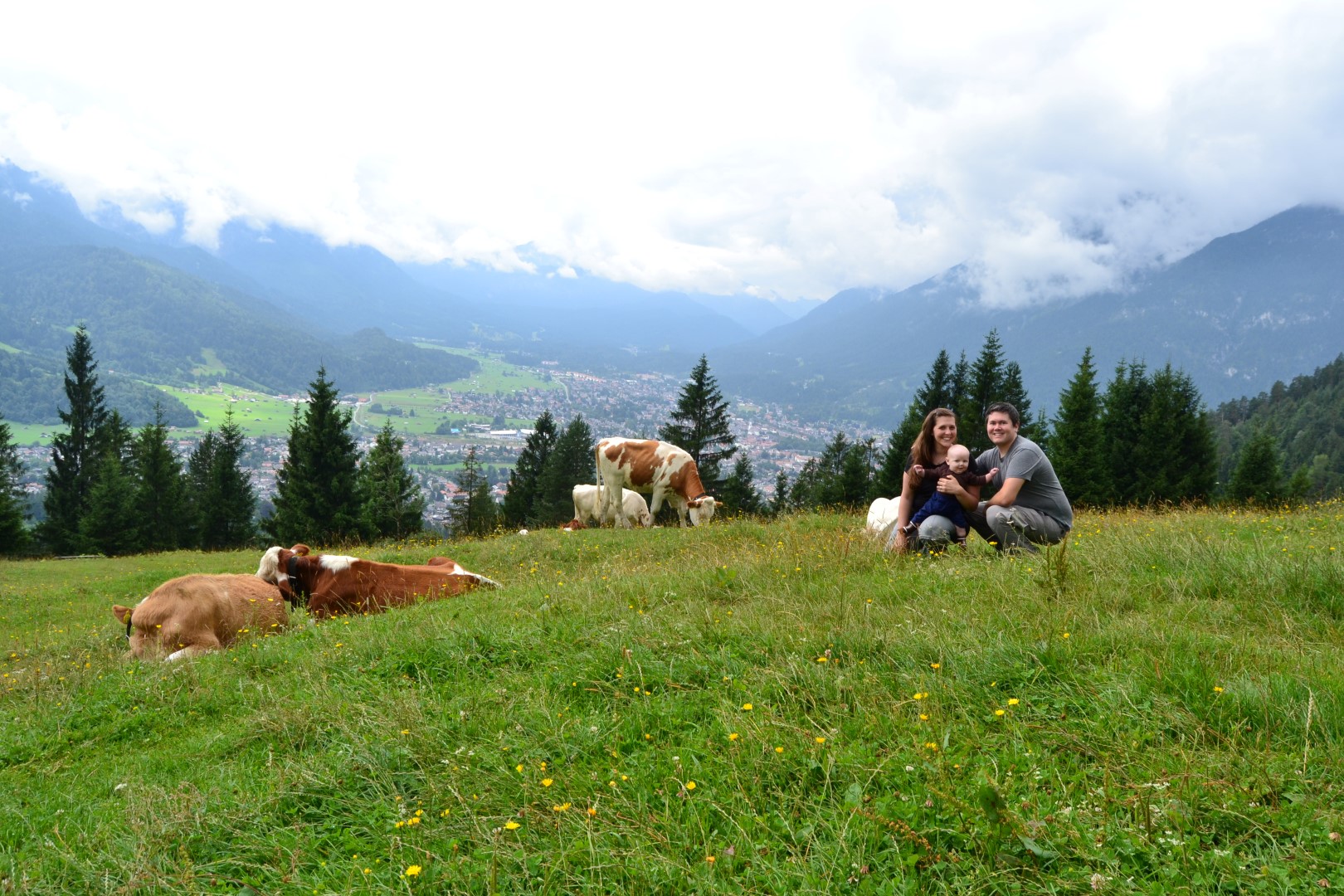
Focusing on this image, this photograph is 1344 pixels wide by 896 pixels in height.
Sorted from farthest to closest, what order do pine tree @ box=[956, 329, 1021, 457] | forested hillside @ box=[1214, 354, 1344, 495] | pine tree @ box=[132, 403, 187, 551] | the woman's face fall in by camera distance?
forested hillside @ box=[1214, 354, 1344, 495]
pine tree @ box=[132, 403, 187, 551]
pine tree @ box=[956, 329, 1021, 457]
the woman's face

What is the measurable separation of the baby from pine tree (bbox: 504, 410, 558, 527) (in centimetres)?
4593

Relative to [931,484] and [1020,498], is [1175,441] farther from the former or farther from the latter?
[931,484]

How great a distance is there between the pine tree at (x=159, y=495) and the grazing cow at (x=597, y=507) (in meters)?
37.3

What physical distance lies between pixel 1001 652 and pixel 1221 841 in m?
1.52

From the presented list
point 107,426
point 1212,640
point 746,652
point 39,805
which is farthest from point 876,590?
point 107,426

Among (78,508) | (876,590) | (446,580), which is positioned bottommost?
(78,508)

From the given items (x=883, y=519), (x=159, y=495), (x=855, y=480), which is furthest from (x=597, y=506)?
(x=159, y=495)

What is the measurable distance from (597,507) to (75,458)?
1960 inches

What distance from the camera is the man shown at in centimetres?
705

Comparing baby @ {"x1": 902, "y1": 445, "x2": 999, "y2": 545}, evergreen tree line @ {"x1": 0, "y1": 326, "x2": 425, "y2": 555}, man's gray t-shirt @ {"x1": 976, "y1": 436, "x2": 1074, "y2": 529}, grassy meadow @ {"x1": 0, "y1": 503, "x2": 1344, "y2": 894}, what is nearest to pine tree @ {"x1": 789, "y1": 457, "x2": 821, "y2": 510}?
evergreen tree line @ {"x1": 0, "y1": 326, "x2": 425, "y2": 555}

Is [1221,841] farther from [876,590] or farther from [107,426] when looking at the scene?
[107,426]

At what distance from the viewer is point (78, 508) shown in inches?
1767

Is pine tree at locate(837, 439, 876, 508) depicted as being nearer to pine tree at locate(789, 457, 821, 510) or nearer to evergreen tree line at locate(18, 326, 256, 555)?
pine tree at locate(789, 457, 821, 510)

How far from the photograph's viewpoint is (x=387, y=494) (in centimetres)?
4203
